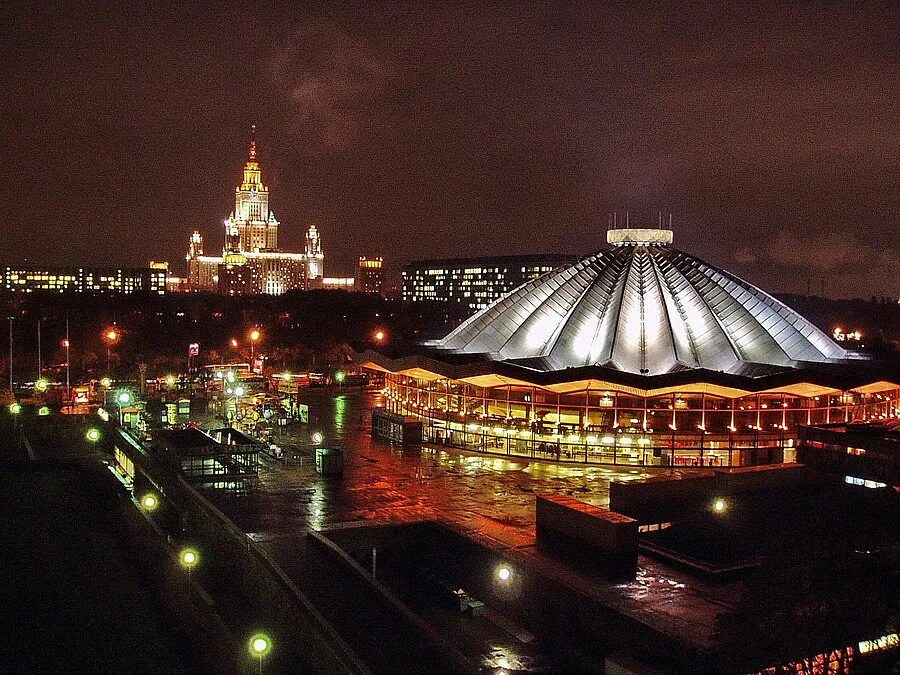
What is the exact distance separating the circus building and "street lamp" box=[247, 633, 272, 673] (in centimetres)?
1705

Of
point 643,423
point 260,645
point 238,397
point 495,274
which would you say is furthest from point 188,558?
point 495,274

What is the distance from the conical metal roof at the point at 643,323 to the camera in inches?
1300

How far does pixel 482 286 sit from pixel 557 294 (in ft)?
517

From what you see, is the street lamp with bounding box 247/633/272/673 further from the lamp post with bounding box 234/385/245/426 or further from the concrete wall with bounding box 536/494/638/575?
the lamp post with bounding box 234/385/245/426

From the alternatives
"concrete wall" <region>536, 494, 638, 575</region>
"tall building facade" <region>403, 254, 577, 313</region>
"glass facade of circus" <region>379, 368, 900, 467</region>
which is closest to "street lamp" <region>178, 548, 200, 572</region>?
"concrete wall" <region>536, 494, 638, 575</region>

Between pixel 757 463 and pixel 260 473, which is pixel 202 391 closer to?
pixel 260 473

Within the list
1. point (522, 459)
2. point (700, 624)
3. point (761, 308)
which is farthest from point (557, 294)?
point (700, 624)

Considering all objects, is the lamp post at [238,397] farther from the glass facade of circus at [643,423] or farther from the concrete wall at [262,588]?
the concrete wall at [262,588]

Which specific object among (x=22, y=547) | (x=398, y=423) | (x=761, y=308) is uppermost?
(x=761, y=308)

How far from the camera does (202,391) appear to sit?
47.2 m

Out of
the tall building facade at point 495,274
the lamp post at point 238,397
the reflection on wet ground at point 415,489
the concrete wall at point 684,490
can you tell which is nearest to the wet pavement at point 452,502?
the reflection on wet ground at point 415,489

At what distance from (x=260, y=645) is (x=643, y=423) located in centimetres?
1962

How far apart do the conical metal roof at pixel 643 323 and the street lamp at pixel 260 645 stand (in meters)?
20.6

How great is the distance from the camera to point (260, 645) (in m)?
12.7
